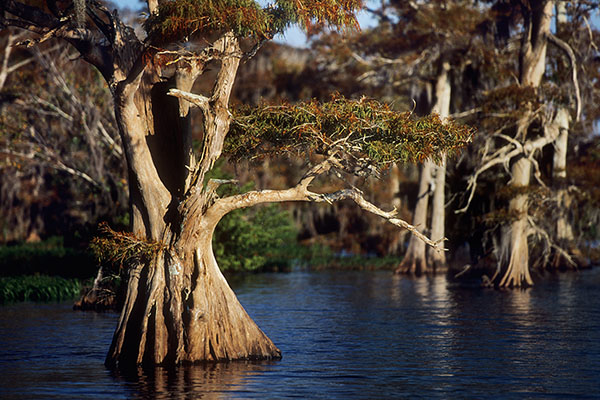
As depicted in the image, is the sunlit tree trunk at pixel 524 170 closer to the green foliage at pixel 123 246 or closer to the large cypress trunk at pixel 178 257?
the large cypress trunk at pixel 178 257

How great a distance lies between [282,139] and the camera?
63.5 feet

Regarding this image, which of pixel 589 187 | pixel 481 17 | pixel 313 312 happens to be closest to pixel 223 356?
pixel 313 312

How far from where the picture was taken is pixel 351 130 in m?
18.5

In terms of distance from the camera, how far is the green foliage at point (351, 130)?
18453 millimetres


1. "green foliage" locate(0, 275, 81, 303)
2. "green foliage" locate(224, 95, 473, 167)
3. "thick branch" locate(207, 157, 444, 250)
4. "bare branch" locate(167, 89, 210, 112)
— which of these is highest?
"bare branch" locate(167, 89, 210, 112)

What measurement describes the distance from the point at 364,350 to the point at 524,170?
20.7 metres

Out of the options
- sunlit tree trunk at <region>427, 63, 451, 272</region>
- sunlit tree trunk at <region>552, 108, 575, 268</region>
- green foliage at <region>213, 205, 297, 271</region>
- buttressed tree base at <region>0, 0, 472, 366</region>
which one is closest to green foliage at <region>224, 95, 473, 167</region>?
buttressed tree base at <region>0, 0, 472, 366</region>

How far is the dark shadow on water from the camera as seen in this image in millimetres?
16281

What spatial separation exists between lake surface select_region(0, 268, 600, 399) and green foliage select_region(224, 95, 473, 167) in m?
4.50

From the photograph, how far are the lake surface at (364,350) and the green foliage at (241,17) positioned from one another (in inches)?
259

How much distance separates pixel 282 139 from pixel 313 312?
487 inches

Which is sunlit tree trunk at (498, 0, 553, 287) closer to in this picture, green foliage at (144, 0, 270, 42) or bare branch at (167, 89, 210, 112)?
bare branch at (167, 89, 210, 112)

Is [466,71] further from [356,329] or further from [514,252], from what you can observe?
[356,329]

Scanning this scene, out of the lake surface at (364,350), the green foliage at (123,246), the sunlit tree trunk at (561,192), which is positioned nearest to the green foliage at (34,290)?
the lake surface at (364,350)
